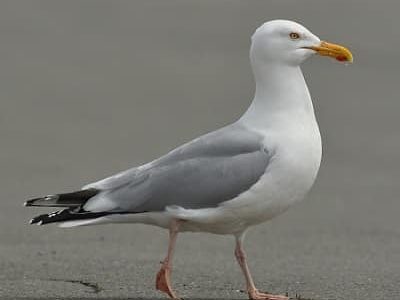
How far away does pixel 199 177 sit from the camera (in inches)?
260

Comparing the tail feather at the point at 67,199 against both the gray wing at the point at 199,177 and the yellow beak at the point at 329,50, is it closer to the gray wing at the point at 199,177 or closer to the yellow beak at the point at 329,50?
the gray wing at the point at 199,177

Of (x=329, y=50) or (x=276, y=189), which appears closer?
(x=276, y=189)

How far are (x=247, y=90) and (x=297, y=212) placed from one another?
9.29ft

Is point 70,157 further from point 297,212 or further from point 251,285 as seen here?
point 251,285

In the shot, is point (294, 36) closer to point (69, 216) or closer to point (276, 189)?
point (276, 189)

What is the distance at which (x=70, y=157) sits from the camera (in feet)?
35.9

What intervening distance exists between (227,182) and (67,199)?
865mm

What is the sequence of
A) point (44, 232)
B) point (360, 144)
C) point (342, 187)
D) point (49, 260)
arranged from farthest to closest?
point (360, 144) → point (342, 187) → point (44, 232) → point (49, 260)

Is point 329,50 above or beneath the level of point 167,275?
above

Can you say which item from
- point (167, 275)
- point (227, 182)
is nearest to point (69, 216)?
point (167, 275)

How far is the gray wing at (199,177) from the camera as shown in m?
6.53

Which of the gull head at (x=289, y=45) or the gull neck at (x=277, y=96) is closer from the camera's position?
the gull neck at (x=277, y=96)

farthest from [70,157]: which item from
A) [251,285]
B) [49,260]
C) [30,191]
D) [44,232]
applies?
[251,285]

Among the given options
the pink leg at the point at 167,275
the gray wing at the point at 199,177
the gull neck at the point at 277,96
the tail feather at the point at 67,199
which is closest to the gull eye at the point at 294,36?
the gull neck at the point at 277,96
